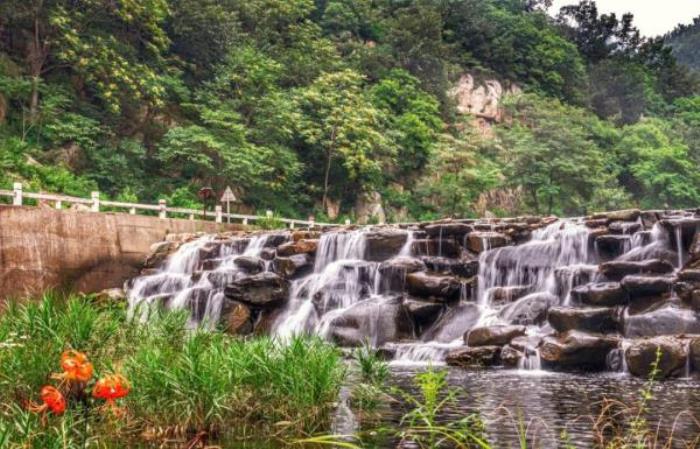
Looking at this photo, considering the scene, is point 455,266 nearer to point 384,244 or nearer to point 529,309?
point 384,244

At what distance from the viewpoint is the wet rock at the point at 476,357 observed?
44.1 feet

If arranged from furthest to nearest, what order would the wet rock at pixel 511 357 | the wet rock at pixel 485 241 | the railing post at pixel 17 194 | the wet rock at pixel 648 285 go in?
the railing post at pixel 17 194 < the wet rock at pixel 485 241 < the wet rock at pixel 648 285 < the wet rock at pixel 511 357

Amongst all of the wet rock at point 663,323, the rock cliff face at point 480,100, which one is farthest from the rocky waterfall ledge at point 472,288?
the rock cliff face at point 480,100

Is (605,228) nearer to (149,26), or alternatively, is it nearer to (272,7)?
(149,26)

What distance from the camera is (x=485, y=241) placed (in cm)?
1945

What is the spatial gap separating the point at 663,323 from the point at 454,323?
15.9ft

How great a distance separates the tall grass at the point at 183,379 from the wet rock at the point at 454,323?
7.89m

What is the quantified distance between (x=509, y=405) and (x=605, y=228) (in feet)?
37.7

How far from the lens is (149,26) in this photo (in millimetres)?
31438

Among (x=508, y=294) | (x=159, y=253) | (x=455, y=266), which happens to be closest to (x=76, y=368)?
(x=508, y=294)

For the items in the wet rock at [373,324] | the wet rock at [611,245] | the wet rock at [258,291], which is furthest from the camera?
the wet rock at [258,291]

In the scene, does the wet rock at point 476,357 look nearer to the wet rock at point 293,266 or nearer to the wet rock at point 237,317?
the wet rock at point 237,317

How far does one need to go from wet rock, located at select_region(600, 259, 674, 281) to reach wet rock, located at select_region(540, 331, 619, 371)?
3668 mm

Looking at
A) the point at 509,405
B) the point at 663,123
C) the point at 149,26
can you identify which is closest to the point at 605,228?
the point at 509,405
